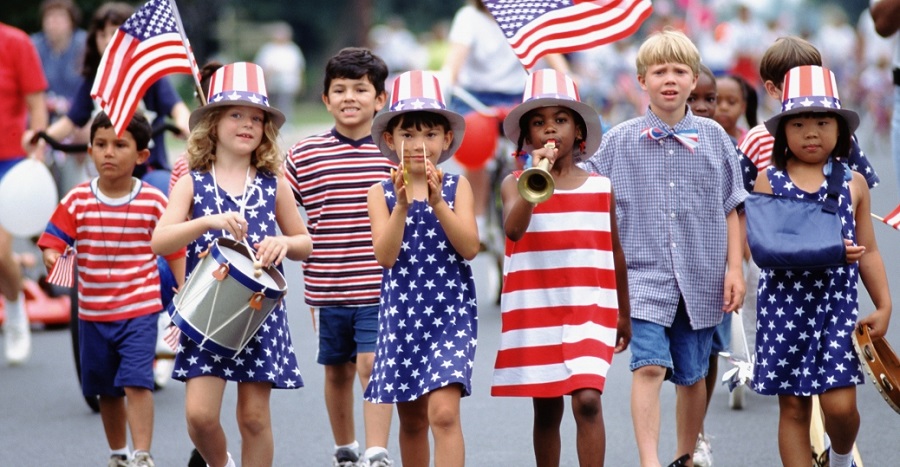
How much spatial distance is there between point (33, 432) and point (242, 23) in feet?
181

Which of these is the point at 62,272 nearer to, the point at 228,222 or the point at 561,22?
the point at 228,222

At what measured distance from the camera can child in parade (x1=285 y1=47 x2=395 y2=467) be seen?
22.0 ft

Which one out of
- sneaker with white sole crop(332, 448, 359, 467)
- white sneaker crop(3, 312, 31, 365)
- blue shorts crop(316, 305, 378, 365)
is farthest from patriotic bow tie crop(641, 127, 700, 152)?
white sneaker crop(3, 312, 31, 365)

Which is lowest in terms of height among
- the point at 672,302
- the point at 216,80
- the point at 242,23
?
the point at 672,302

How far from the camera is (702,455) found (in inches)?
268

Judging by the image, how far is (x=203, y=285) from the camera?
5652 millimetres

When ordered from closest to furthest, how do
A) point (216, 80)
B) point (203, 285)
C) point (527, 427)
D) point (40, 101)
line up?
point (203, 285) < point (216, 80) < point (527, 427) < point (40, 101)

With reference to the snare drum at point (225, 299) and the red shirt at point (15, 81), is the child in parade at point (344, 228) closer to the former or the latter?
the snare drum at point (225, 299)

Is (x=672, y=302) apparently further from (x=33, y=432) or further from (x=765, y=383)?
(x=33, y=432)

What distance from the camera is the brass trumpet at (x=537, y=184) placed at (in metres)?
5.32

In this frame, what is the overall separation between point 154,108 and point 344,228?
2433mm

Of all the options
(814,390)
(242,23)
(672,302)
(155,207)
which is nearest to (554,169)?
(672,302)

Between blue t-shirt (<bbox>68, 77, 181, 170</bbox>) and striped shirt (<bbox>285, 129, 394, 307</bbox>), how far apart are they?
1.60 metres

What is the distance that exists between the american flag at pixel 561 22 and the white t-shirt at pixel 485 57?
4048 mm
